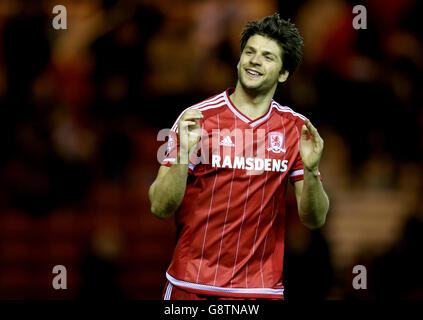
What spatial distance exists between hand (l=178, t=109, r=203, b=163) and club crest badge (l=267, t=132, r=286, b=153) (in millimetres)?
478

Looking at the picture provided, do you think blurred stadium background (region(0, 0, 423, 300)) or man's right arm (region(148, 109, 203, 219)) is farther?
blurred stadium background (region(0, 0, 423, 300))

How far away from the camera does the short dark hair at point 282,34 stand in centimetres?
393

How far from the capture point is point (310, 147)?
12.3ft

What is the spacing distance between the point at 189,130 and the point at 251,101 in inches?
19.9

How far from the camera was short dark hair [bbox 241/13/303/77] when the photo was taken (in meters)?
3.93

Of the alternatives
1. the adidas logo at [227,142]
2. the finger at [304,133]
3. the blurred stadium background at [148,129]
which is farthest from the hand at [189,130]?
the blurred stadium background at [148,129]

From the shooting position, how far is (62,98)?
24.1 ft

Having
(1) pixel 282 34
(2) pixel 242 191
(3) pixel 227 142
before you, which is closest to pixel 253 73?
(1) pixel 282 34

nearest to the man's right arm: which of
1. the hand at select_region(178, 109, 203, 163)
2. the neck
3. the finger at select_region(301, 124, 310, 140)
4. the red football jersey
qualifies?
the hand at select_region(178, 109, 203, 163)

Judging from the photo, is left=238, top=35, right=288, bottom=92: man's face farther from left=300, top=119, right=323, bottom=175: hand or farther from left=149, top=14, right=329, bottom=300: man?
left=300, top=119, right=323, bottom=175: hand

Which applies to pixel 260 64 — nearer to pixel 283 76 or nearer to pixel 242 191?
pixel 283 76

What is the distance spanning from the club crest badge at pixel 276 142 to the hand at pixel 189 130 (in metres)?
0.48
